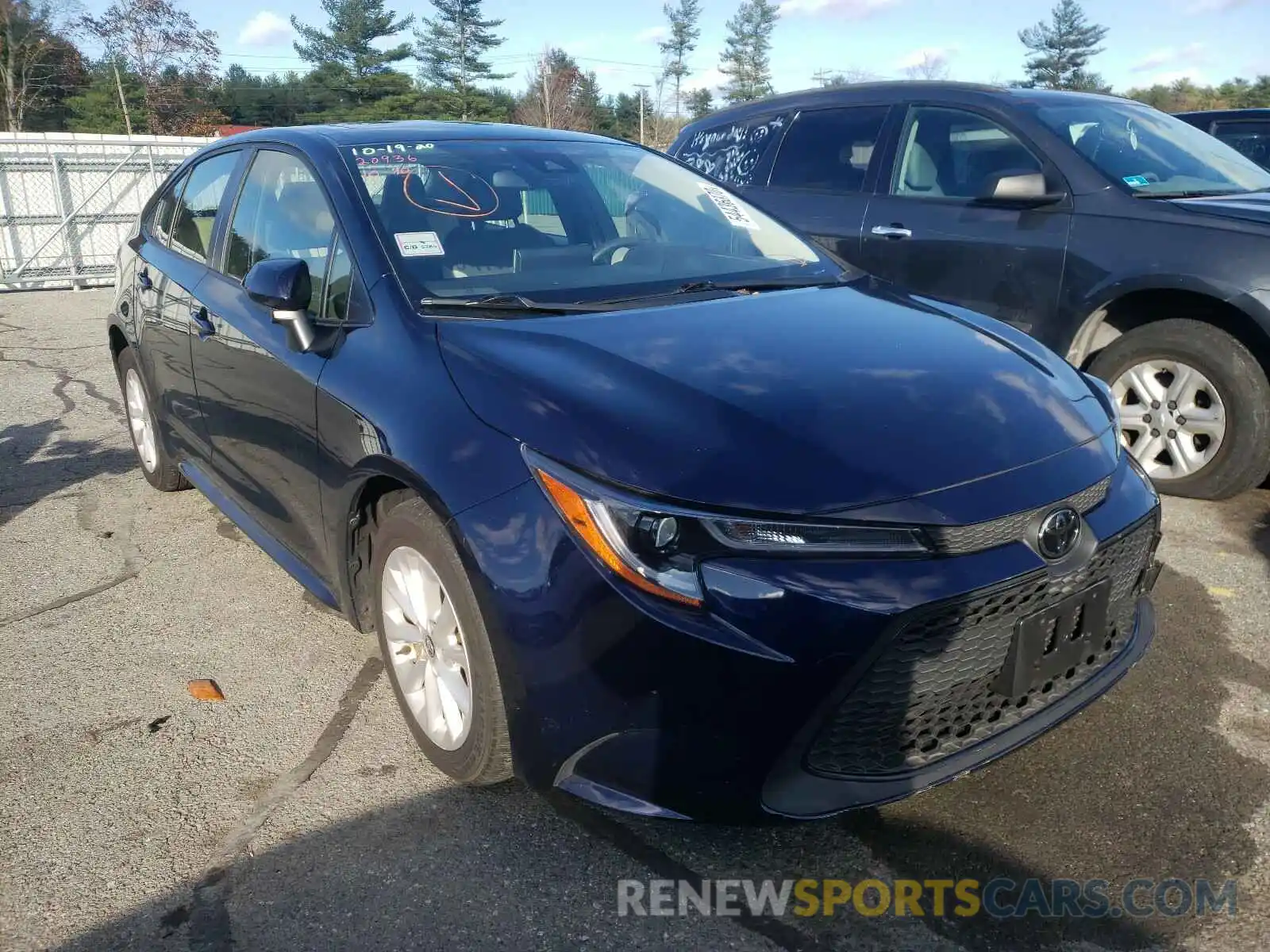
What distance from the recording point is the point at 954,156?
5328 millimetres

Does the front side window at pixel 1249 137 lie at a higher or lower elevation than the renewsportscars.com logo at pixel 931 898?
higher

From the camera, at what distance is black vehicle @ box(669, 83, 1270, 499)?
4324 mm

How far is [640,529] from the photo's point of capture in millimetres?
2051

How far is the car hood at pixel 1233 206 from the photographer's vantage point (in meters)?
4.29

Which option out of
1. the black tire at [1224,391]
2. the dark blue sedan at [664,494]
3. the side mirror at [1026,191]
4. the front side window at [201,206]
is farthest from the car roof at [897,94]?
the front side window at [201,206]

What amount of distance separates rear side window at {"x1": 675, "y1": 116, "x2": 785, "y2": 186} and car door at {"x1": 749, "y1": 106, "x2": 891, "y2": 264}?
5.3 inches

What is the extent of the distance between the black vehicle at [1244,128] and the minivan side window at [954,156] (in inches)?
176

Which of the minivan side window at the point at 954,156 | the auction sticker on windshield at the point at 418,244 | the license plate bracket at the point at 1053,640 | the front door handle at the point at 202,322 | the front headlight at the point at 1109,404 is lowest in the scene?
the license plate bracket at the point at 1053,640

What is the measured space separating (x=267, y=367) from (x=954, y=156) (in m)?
3.74

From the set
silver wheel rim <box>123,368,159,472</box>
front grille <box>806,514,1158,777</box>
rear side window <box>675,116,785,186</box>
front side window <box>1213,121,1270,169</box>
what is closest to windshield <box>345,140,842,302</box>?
front grille <box>806,514,1158,777</box>

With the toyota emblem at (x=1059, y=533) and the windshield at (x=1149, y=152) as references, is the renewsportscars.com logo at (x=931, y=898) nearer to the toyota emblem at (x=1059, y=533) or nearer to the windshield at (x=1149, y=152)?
the toyota emblem at (x=1059, y=533)

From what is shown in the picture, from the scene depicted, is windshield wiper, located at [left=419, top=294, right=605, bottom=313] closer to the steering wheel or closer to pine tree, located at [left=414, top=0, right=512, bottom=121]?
the steering wheel

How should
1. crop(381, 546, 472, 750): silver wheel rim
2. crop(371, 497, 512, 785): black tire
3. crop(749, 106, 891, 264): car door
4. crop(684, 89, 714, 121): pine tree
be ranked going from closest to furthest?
crop(371, 497, 512, 785): black tire, crop(381, 546, 472, 750): silver wheel rim, crop(749, 106, 891, 264): car door, crop(684, 89, 714, 121): pine tree

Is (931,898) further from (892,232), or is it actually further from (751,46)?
(751,46)
